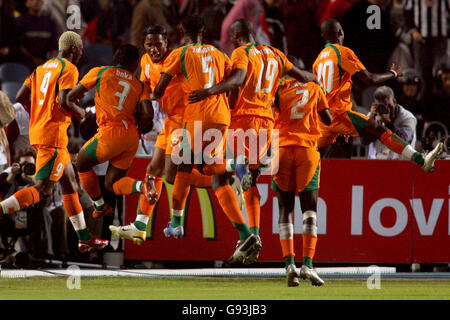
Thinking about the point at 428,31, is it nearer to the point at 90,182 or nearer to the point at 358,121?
the point at 358,121

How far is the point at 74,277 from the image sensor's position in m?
10.7

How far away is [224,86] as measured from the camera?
9.38 meters

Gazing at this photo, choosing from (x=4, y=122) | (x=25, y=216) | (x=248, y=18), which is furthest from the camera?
(x=248, y=18)

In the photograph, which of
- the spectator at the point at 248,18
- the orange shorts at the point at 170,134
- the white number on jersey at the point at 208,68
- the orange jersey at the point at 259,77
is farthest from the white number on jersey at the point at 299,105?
the spectator at the point at 248,18

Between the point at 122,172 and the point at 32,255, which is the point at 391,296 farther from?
the point at 32,255

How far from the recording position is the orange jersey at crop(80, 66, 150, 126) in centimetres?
1000

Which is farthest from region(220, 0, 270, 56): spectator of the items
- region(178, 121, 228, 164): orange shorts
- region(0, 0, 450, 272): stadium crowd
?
region(178, 121, 228, 164): orange shorts

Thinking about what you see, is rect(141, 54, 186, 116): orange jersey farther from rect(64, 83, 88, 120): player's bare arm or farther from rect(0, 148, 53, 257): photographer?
rect(0, 148, 53, 257): photographer

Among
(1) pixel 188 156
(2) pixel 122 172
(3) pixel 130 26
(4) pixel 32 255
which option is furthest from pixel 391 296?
(3) pixel 130 26

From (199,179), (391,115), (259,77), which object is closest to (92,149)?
(199,179)

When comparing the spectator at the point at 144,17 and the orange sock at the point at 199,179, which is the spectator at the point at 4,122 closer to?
the orange sock at the point at 199,179

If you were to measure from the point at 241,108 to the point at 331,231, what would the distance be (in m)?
2.54

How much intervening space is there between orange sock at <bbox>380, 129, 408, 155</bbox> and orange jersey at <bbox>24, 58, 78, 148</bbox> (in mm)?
3727

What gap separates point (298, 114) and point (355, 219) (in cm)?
258
